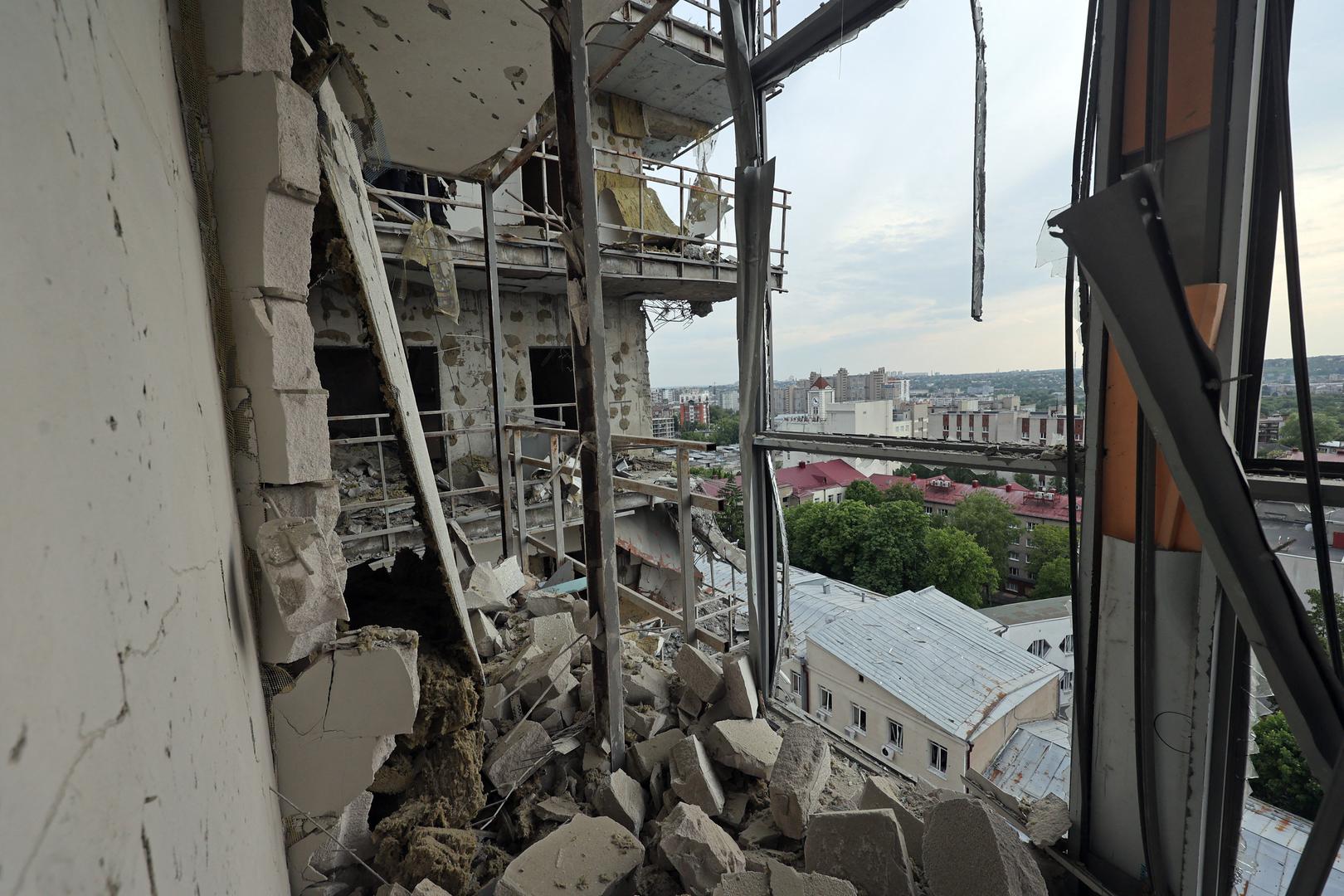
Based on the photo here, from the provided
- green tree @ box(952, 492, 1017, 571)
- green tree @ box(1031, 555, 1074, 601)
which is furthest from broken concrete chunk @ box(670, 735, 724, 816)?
green tree @ box(952, 492, 1017, 571)

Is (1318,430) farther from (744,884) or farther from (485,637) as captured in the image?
(485,637)

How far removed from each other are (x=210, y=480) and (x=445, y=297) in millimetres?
4041

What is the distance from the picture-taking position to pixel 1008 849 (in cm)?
160

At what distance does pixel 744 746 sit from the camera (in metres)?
2.29

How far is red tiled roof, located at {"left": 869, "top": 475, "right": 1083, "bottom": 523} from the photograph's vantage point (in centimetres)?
210

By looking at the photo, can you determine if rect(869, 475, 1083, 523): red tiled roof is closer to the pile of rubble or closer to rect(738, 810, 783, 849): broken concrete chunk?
the pile of rubble

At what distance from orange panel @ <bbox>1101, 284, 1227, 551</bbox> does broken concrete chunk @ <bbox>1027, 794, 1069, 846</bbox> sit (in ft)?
3.24

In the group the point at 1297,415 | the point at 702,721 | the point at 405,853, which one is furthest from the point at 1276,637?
the point at 405,853

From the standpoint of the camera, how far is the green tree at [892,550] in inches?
226

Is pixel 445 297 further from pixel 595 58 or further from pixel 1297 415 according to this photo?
pixel 1297 415

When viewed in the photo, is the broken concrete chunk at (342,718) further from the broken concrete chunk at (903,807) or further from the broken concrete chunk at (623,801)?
the broken concrete chunk at (903,807)

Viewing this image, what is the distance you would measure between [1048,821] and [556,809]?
1.70 metres

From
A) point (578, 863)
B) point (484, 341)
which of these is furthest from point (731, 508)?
point (484, 341)

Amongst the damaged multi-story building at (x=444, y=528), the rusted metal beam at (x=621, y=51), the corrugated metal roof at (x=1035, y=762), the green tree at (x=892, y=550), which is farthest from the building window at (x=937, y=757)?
the rusted metal beam at (x=621, y=51)
